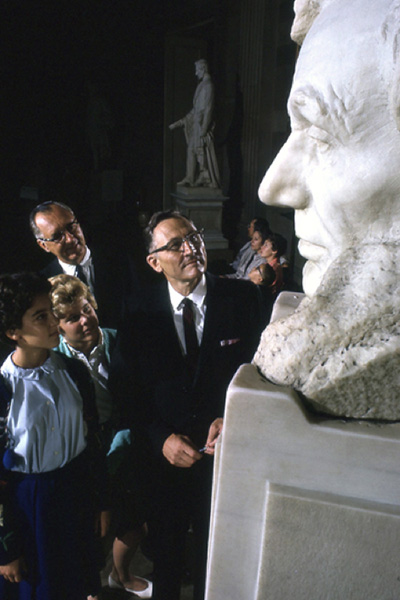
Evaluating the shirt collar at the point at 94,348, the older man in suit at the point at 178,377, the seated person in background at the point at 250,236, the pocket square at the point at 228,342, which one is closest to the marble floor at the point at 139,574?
the older man in suit at the point at 178,377

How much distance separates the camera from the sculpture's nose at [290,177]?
974 mm

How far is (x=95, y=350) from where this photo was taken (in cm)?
212

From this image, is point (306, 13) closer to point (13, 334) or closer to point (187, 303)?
point (187, 303)

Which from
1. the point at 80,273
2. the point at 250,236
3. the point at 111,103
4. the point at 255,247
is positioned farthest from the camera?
the point at 111,103

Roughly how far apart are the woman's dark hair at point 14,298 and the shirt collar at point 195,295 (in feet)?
1.74

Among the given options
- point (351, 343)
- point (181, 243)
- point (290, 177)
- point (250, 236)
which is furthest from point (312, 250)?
point (250, 236)

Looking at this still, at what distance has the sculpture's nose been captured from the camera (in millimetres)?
974

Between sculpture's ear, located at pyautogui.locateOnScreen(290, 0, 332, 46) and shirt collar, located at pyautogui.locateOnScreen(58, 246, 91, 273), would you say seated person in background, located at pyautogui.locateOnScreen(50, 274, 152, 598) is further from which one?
sculpture's ear, located at pyautogui.locateOnScreen(290, 0, 332, 46)

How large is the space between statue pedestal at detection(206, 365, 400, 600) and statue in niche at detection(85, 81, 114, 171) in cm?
920

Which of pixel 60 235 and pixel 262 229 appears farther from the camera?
pixel 262 229

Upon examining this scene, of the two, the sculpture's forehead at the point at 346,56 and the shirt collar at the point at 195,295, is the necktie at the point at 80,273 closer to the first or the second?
the shirt collar at the point at 195,295

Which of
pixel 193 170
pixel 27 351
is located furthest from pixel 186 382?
pixel 193 170

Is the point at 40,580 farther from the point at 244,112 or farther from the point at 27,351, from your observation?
the point at 244,112

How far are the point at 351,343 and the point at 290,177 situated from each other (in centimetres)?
36
